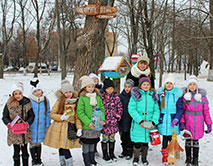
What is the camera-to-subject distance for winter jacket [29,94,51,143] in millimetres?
3635

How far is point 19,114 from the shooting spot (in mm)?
3502

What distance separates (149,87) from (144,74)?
40 cm

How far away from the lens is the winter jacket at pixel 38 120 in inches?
143

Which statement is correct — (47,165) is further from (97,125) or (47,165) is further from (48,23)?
(48,23)

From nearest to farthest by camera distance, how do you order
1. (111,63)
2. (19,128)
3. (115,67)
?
(19,128), (115,67), (111,63)

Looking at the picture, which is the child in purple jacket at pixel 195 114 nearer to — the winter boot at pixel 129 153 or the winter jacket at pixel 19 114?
the winter boot at pixel 129 153

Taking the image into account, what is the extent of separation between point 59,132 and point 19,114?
0.69m

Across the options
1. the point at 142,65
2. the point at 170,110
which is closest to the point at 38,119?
the point at 142,65

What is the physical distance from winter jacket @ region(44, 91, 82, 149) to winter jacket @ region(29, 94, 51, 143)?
0.50ft

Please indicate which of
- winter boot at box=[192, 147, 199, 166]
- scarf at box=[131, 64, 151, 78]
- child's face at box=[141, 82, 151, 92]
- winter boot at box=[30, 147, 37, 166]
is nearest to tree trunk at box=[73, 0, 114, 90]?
scarf at box=[131, 64, 151, 78]

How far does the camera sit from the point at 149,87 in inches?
153

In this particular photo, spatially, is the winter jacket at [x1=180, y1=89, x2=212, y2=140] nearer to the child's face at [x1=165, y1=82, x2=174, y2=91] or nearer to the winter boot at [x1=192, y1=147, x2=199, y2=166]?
the winter boot at [x1=192, y1=147, x2=199, y2=166]

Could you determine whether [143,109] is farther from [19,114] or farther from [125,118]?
[19,114]

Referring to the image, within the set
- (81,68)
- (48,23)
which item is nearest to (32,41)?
(48,23)
